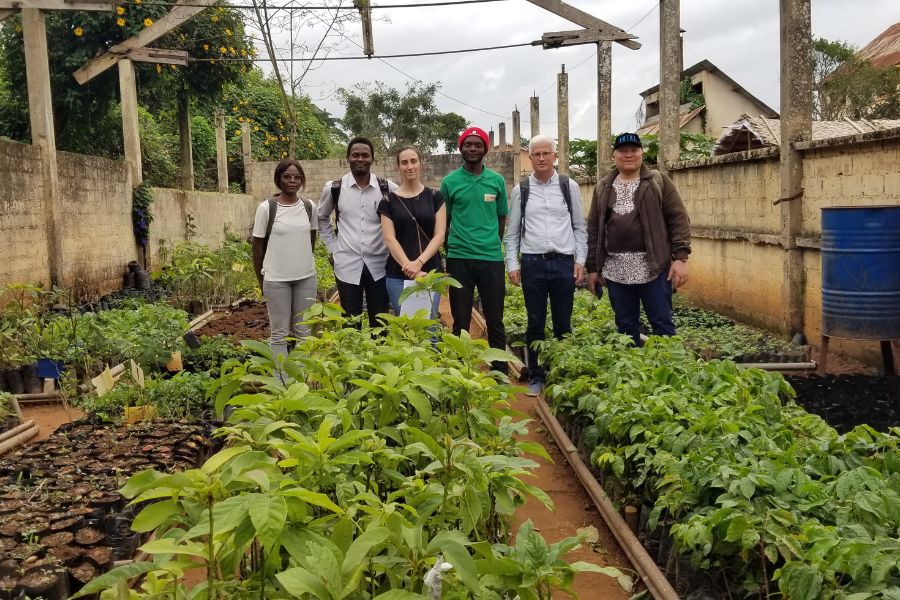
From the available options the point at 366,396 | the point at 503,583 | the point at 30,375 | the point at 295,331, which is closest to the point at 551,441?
the point at 295,331

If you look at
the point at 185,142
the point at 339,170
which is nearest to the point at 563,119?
the point at 339,170

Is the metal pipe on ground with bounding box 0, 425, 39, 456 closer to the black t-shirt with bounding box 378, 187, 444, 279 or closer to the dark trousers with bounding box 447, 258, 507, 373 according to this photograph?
the black t-shirt with bounding box 378, 187, 444, 279

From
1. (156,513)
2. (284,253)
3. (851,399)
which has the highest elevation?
(284,253)

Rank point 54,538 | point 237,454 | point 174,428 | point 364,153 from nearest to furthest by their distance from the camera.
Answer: point 237,454
point 54,538
point 174,428
point 364,153

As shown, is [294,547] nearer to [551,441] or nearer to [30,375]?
[551,441]

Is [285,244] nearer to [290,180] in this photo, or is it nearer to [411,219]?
[290,180]

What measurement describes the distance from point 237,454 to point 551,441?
350cm

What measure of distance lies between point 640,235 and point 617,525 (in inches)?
98.2

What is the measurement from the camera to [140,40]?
1307 centimetres

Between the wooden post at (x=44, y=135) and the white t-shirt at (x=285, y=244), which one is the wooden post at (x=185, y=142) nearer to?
the wooden post at (x=44, y=135)

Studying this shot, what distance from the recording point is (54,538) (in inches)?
134

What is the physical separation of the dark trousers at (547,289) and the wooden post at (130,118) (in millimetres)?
9147

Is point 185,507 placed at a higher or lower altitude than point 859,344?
higher

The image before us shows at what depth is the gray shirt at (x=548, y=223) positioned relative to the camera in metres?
5.93
